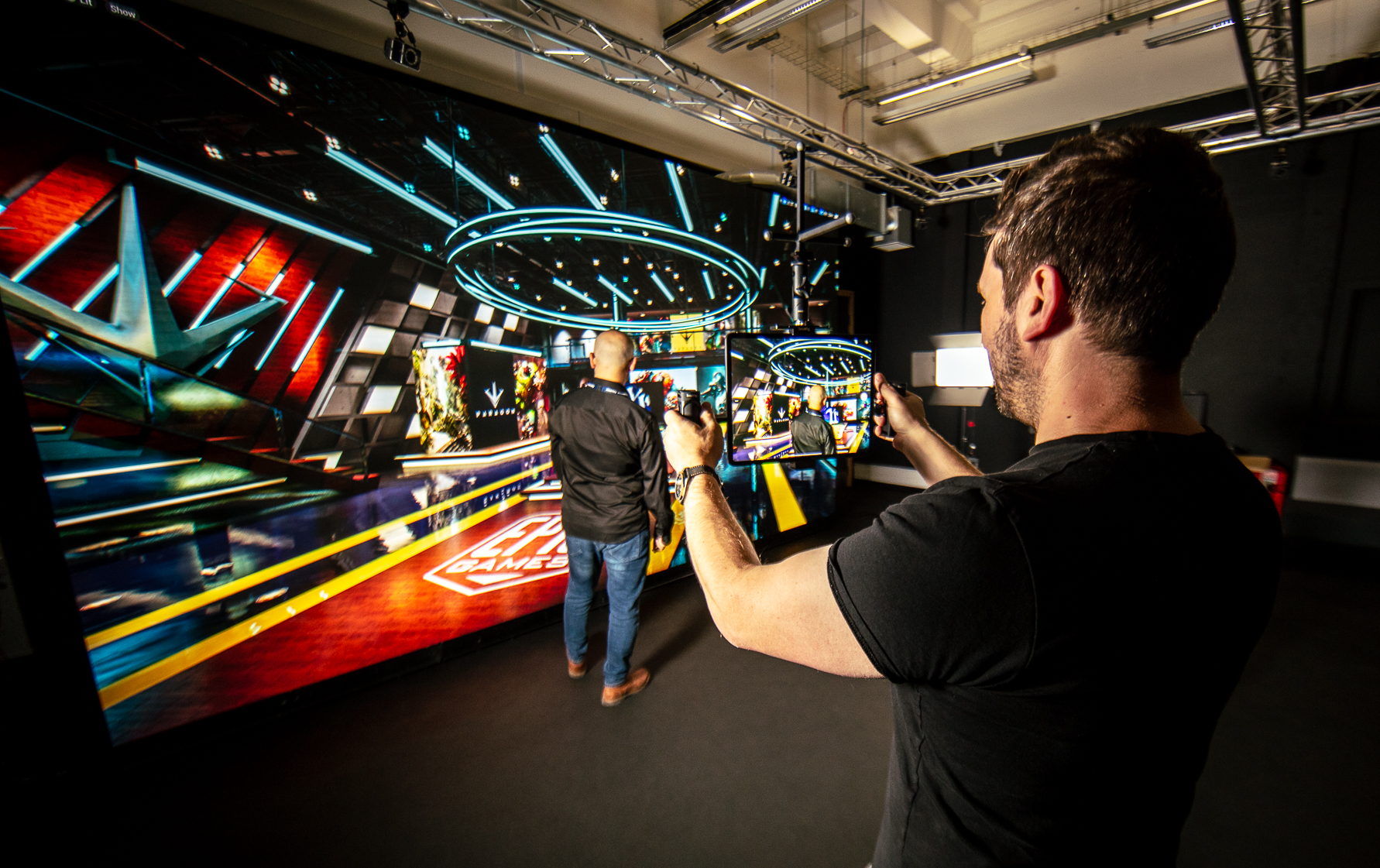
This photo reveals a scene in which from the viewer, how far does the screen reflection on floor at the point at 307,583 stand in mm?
2277

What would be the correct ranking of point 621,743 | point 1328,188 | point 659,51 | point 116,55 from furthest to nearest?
→ 1. point 1328,188
2. point 659,51
3. point 621,743
4. point 116,55

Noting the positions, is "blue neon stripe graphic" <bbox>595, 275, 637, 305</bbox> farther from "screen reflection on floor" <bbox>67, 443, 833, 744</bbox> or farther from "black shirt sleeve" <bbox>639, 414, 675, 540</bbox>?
"black shirt sleeve" <bbox>639, 414, 675, 540</bbox>

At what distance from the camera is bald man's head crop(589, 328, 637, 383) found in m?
2.65

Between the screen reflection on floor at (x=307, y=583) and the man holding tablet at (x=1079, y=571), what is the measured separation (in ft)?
9.57

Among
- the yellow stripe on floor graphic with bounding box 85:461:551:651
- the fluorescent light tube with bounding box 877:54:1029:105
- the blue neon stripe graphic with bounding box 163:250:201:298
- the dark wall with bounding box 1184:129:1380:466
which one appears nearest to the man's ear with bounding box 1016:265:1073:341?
the yellow stripe on floor graphic with bounding box 85:461:551:651

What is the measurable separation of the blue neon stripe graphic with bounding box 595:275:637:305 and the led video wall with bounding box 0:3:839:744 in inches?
0.6

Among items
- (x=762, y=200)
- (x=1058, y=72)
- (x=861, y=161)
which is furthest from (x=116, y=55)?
(x=1058, y=72)

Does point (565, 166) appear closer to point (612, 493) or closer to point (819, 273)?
point (612, 493)

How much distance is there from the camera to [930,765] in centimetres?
77

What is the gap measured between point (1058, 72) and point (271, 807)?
25.3 ft

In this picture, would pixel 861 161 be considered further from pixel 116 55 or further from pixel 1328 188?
pixel 116 55

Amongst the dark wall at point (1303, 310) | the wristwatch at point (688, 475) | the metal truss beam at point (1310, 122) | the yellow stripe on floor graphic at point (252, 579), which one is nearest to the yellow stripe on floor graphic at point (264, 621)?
the yellow stripe on floor graphic at point (252, 579)

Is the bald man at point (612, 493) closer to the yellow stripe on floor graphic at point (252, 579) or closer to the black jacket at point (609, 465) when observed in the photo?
the black jacket at point (609, 465)

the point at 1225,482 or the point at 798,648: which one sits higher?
the point at 1225,482
